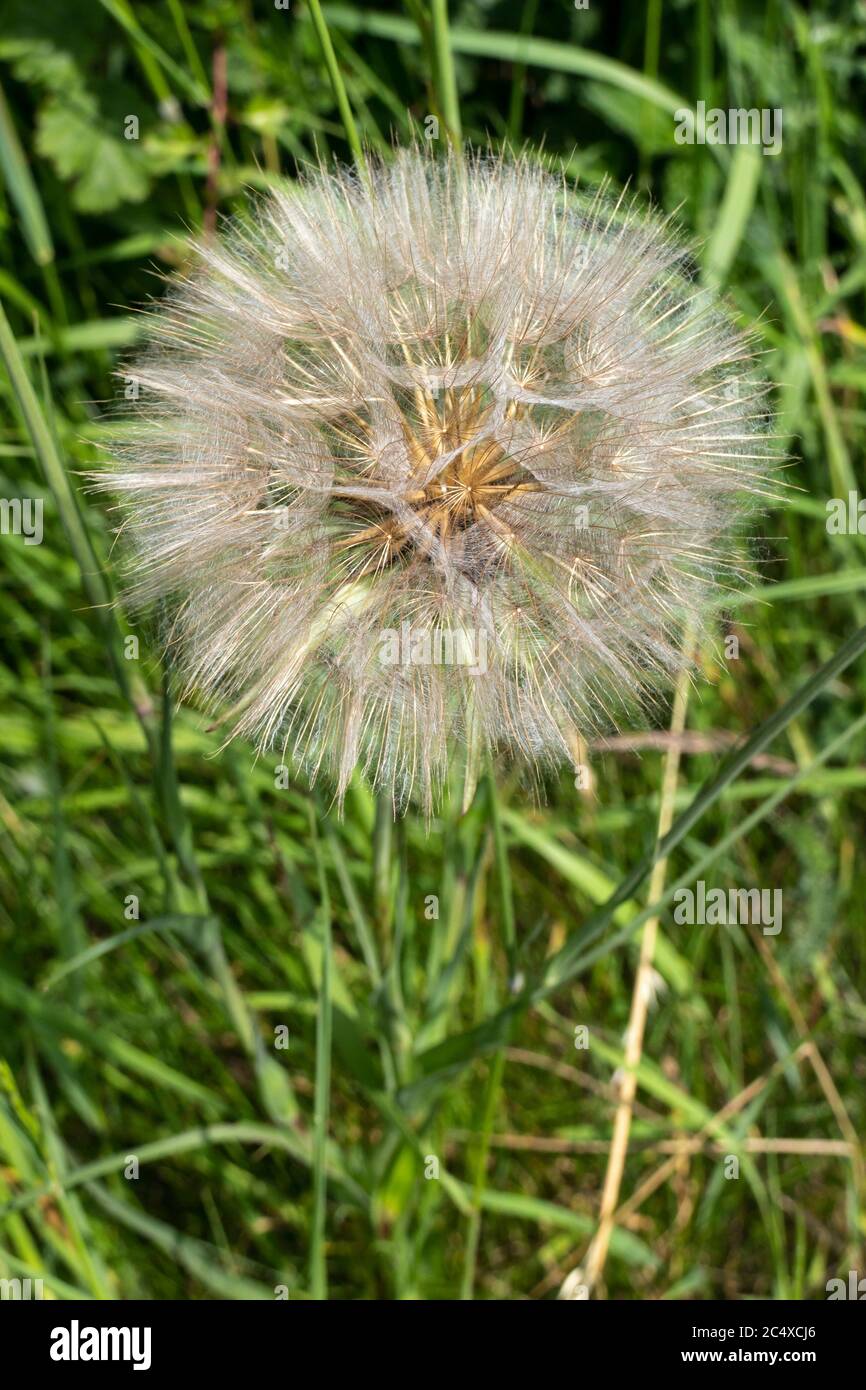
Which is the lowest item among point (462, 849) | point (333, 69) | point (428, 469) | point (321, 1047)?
point (321, 1047)

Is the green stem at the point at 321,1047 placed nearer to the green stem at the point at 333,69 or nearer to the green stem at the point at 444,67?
the green stem at the point at 333,69

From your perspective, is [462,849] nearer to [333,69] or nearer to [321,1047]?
[321,1047]

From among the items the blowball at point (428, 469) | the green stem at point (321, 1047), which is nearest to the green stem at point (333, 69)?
the blowball at point (428, 469)

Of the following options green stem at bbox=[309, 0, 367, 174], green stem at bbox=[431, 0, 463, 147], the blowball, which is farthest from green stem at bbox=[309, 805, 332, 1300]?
green stem at bbox=[431, 0, 463, 147]

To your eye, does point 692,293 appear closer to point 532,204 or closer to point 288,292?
point 532,204

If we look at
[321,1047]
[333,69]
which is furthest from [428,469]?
[321,1047]

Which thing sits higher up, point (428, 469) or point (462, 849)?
point (428, 469)

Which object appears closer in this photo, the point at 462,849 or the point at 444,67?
the point at 444,67
